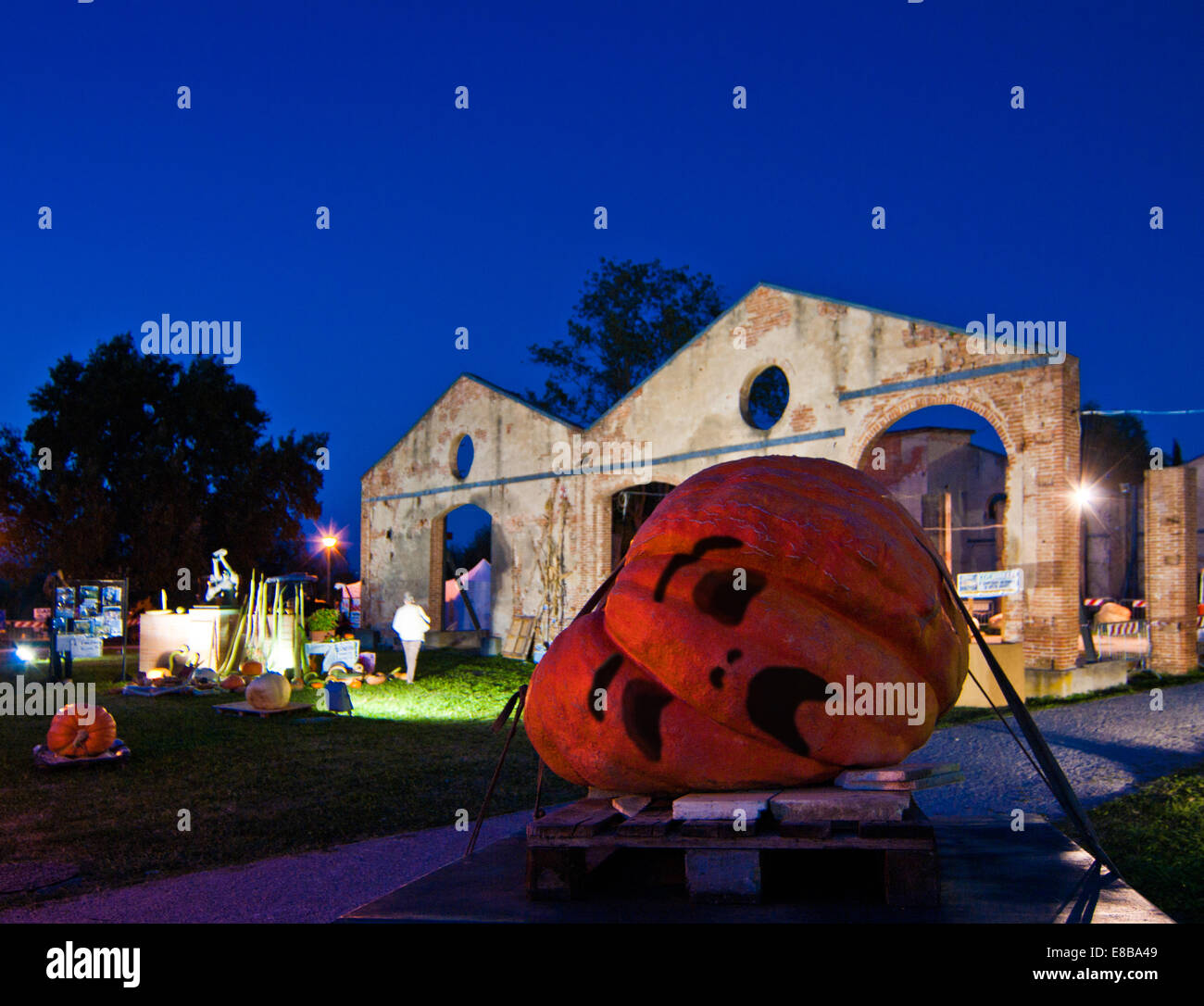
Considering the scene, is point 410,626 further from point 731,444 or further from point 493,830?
point 493,830

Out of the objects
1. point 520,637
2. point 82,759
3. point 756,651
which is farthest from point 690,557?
point 520,637

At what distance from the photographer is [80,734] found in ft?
28.6

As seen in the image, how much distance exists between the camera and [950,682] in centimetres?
370

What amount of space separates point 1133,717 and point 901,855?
32.4ft

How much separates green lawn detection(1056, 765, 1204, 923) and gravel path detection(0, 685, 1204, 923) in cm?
30

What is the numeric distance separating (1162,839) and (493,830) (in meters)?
4.44

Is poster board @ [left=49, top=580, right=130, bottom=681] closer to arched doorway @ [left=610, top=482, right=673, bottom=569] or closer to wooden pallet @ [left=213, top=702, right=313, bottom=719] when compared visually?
wooden pallet @ [left=213, top=702, right=313, bottom=719]

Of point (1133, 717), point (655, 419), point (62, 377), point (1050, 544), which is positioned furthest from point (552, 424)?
point (62, 377)

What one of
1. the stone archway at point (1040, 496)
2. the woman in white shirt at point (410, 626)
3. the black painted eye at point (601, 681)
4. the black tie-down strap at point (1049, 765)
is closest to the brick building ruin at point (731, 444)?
the stone archway at point (1040, 496)

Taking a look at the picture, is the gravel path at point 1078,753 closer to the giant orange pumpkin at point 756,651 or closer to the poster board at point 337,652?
the giant orange pumpkin at point 756,651

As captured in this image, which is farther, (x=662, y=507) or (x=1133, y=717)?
(x=1133, y=717)

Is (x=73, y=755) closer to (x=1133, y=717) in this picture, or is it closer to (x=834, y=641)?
(x=834, y=641)

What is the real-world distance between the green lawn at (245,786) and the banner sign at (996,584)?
702 cm

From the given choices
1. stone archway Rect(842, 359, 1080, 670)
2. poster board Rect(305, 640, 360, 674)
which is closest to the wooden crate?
poster board Rect(305, 640, 360, 674)
